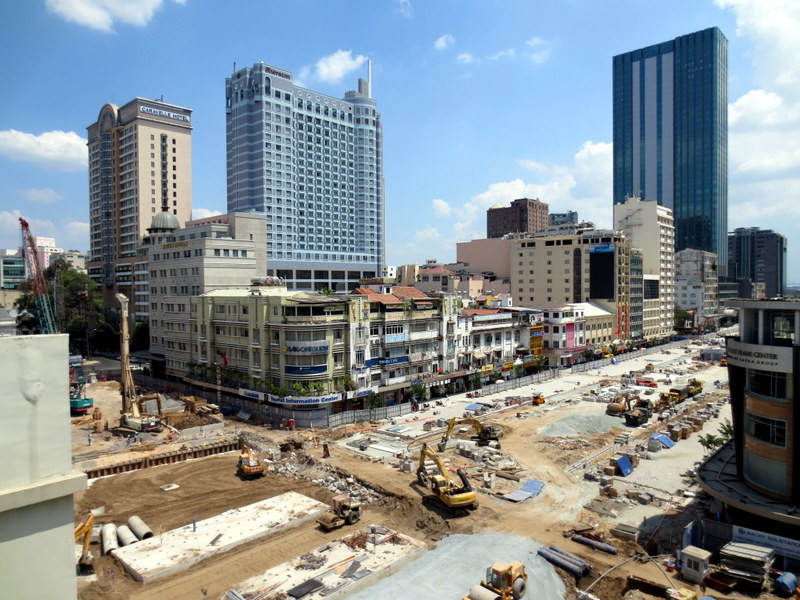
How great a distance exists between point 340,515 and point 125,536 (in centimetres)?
1183

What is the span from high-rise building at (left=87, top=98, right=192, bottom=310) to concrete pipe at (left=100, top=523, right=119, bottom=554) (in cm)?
10349

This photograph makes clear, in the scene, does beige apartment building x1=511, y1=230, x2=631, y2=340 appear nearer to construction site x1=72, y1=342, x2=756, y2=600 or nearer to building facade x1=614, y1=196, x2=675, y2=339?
building facade x1=614, y1=196, x2=675, y2=339

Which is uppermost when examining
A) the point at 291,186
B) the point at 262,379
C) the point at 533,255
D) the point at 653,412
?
the point at 291,186

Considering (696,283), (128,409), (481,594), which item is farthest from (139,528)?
(696,283)

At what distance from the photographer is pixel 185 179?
135750 millimetres

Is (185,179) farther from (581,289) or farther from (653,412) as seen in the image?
(653,412)

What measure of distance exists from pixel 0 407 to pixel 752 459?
32618 millimetres

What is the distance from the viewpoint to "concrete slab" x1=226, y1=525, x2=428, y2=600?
24484mm

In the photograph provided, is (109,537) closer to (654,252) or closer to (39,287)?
(39,287)

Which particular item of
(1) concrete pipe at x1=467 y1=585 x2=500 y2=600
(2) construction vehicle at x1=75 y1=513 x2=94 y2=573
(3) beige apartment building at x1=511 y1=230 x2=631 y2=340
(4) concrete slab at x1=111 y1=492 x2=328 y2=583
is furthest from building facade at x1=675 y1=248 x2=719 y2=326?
(2) construction vehicle at x1=75 y1=513 x2=94 y2=573

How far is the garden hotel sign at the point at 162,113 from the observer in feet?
416

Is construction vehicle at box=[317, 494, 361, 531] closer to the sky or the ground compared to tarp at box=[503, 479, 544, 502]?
closer to the sky

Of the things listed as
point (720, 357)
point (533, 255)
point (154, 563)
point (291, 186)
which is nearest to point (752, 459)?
point (154, 563)

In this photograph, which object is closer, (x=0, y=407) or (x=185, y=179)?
(x=0, y=407)
